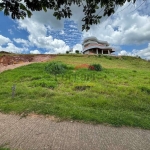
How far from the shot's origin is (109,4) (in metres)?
2.87

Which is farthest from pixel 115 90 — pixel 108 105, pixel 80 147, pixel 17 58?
pixel 17 58

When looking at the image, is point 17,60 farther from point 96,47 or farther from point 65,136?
point 96,47

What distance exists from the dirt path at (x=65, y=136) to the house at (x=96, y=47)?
34048 millimetres

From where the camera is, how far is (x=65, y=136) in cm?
354

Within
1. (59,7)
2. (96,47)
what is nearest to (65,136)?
(59,7)

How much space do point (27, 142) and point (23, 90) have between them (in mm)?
4508

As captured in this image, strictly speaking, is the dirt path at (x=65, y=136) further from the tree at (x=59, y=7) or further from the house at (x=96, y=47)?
the house at (x=96, y=47)

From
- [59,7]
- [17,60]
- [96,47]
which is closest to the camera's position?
[59,7]

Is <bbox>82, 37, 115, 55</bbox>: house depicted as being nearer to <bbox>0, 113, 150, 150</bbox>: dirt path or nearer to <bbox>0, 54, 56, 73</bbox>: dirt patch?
<bbox>0, 54, 56, 73</bbox>: dirt patch

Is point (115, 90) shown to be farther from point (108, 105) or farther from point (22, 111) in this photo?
point (22, 111)

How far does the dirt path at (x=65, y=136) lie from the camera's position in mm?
3168

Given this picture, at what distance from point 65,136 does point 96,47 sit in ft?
116

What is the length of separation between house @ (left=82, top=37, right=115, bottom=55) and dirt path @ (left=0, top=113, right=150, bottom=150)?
1340 inches

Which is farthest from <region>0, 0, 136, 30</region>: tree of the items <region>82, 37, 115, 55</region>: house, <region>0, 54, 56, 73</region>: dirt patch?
<region>82, 37, 115, 55</region>: house
